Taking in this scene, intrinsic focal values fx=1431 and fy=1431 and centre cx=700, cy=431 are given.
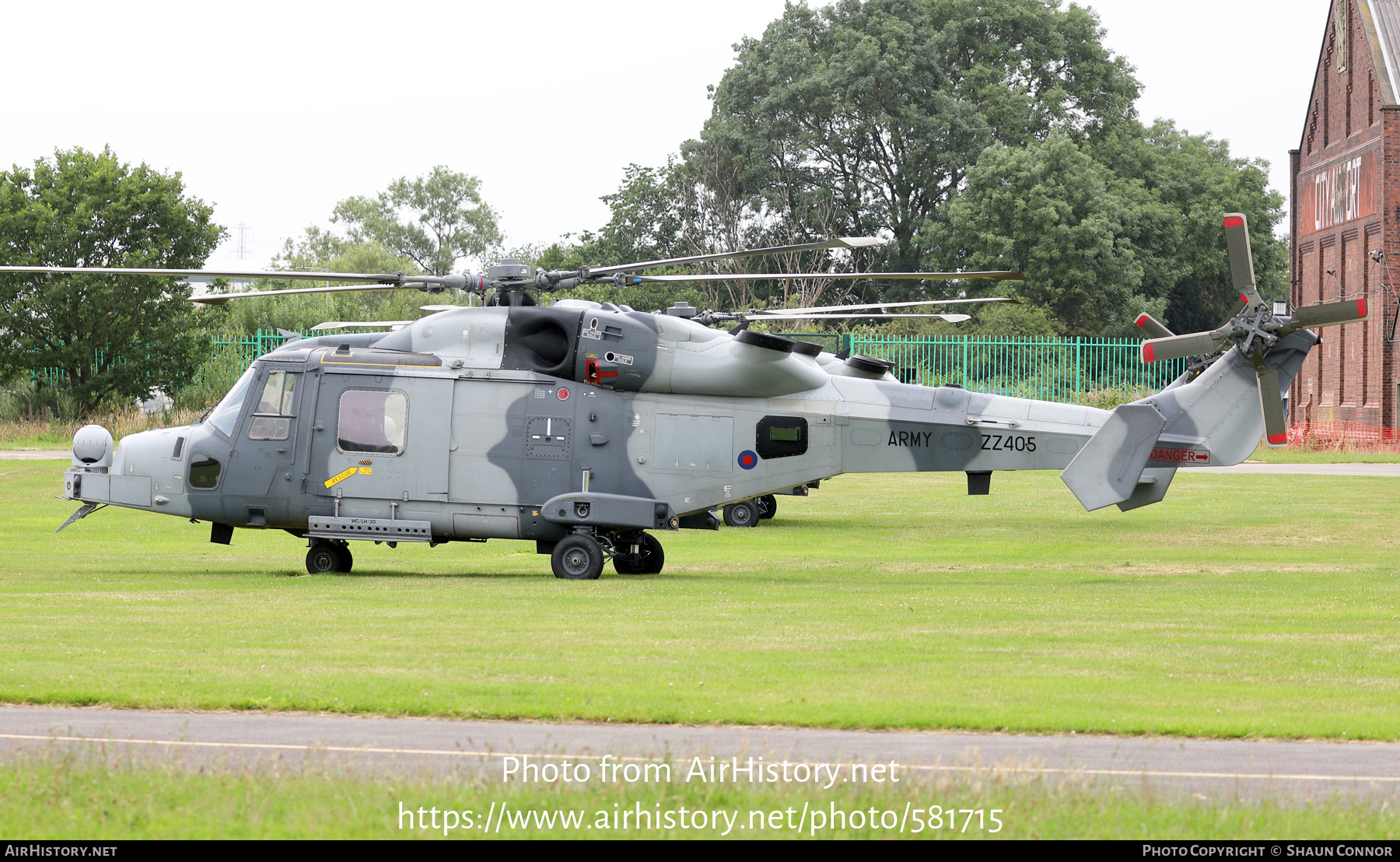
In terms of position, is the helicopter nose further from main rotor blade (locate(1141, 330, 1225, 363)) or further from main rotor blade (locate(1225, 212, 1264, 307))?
main rotor blade (locate(1225, 212, 1264, 307))

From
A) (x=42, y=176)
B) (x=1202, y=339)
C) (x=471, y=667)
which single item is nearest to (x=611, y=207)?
(x=42, y=176)

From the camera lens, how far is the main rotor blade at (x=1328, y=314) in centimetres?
1791

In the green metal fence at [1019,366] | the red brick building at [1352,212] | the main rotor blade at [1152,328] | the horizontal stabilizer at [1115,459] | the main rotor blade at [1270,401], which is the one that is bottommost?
the horizontal stabilizer at [1115,459]

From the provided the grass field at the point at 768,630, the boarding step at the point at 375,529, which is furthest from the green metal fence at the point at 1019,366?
the boarding step at the point at 375,529

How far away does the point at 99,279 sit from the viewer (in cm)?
4422

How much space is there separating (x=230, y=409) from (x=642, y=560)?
232 inches

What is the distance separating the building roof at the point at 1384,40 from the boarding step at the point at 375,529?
146 ft

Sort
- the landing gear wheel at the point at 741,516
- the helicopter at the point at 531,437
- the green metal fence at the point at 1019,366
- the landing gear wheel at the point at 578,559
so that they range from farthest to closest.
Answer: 1. the green metal fence at the point at 1019,366
2. the landing gear wheel at the point at 741,516
3. the helicopter at the point at 531,437
4. the landing gear wheel at the point at 578,559

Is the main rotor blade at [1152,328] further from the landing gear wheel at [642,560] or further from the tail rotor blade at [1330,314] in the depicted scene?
the landing gear wheel at [642,560]

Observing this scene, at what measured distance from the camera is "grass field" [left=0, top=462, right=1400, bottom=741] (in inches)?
388

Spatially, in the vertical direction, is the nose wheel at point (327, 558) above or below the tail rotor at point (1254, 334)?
below

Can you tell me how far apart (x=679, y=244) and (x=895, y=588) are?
183 ft

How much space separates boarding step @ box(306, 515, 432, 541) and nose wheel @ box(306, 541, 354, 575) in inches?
36.5

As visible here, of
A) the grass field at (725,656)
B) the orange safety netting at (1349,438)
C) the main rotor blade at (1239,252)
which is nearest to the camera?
the grass field at (725,656)
